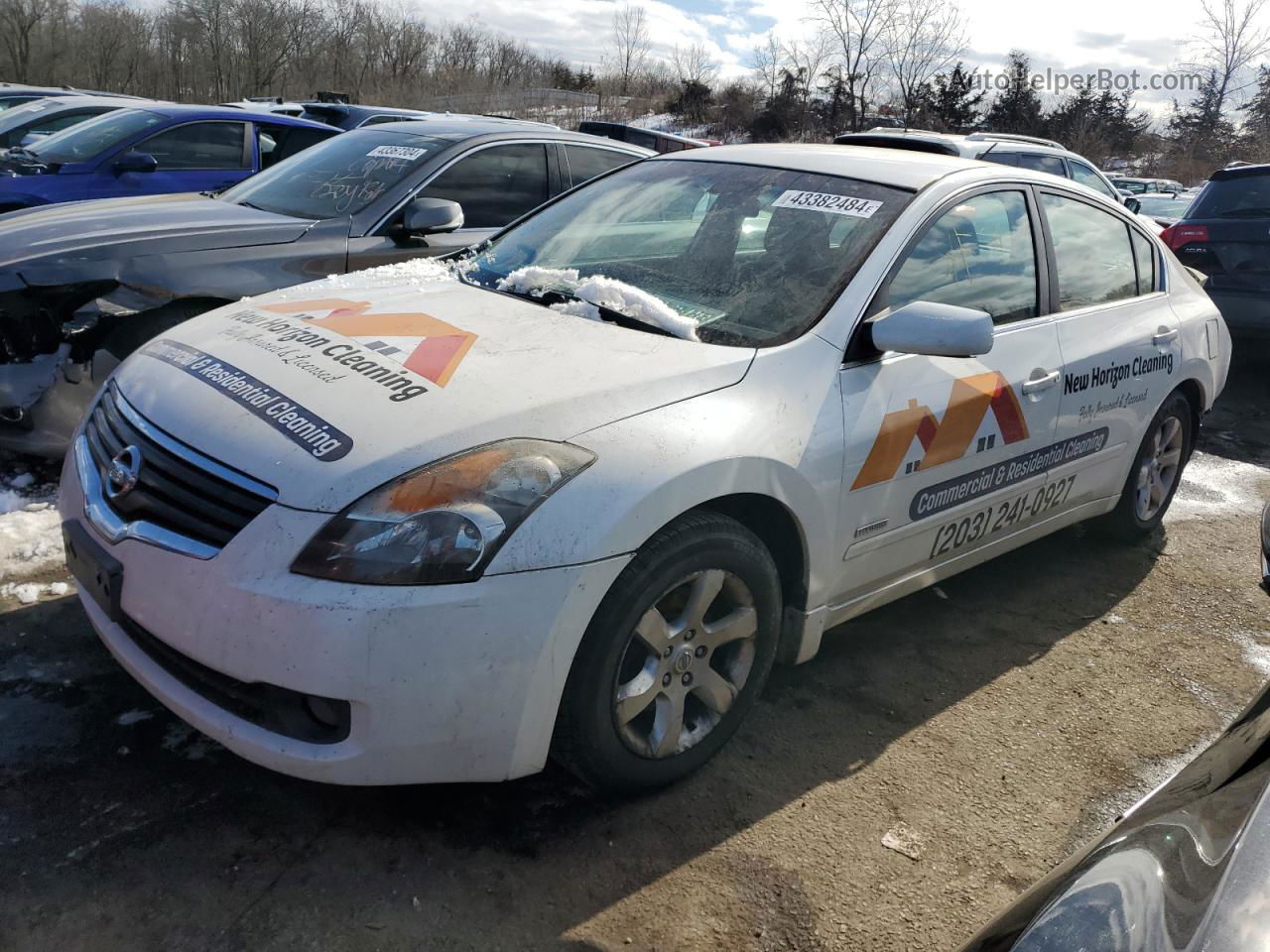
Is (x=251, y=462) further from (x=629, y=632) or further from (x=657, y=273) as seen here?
(x=657, y=273)

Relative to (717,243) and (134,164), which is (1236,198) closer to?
(717,243)

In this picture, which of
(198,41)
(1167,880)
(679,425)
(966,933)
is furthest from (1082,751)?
(198,41)

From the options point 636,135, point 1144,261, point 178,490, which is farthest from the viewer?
point 636,135

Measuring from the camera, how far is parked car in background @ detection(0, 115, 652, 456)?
167 inches

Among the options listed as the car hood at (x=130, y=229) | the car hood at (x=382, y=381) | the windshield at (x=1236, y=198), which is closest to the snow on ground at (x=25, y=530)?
the car hood at (x=130, y=229)

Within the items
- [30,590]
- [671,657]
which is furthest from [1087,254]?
[30,590]

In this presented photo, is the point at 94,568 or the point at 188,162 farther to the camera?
the point at 188,162

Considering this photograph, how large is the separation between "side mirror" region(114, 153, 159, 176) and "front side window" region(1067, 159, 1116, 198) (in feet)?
27.5

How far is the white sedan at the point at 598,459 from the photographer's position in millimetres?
2076

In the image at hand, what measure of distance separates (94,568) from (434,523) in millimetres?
959

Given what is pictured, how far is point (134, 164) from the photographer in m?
6.83

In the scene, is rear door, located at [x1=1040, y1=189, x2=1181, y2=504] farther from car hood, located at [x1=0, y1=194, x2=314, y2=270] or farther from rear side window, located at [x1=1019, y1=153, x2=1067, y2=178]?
rear side window, located at [x1=1019, y1=153, x2=1067, y2=178]

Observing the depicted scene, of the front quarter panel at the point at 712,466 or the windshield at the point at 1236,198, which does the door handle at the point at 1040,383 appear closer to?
the front quarter panel at the point at 712,466

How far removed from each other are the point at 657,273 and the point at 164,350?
59.1 inches
